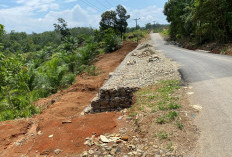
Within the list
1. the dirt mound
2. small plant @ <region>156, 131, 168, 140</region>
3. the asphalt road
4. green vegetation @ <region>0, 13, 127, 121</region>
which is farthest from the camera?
green vegetation @ <region>0, 13, 127, 121</region>

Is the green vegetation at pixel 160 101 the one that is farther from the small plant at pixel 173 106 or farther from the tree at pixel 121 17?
the tree at pixel 121 17

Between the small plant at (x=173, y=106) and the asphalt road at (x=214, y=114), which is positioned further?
the small plant at (x=173, y=106)

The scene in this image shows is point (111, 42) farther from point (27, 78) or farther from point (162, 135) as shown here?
point (162, 135)

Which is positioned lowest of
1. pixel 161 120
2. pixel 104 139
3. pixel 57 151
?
pixel 57 151

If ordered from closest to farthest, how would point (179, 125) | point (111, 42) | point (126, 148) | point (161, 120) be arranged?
point (126, 148), point (179, 125), point (161, 120), point (111, 42)

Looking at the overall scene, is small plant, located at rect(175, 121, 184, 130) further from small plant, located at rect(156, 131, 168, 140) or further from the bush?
the bush

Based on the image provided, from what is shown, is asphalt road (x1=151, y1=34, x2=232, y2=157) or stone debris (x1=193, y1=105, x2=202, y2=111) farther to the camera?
stone debris (x1=193, y1=105, x2=202, y2=111)

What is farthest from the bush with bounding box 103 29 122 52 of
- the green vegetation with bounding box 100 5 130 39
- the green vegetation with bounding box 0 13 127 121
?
the green vegetation with bounding box 100 5 130 39

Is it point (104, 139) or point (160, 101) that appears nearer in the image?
point (104, 139)

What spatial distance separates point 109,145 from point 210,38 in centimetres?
2196

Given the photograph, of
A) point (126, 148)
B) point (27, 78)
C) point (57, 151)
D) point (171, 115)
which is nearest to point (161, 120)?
point (171, 115)

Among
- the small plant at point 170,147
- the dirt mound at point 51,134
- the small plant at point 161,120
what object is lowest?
the dirt mound at point 51,134

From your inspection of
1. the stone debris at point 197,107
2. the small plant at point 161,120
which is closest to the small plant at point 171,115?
the small plant at point 161,120

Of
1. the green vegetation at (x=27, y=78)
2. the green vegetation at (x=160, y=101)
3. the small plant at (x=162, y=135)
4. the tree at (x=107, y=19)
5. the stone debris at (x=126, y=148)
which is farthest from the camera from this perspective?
the tree at (x=107, y=19)
